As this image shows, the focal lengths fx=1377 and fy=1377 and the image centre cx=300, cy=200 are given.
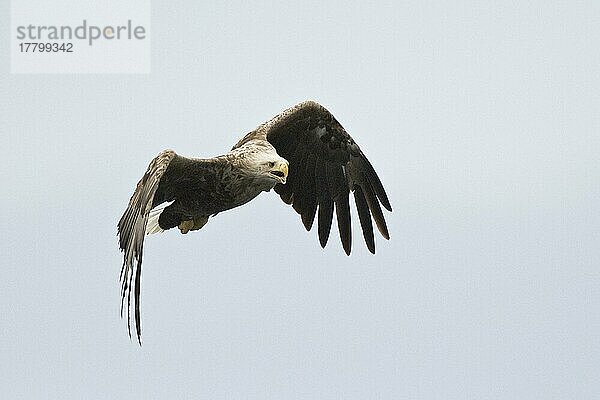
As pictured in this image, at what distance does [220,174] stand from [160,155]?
687mm

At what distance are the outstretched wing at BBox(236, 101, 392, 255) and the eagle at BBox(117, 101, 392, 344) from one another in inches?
0.4

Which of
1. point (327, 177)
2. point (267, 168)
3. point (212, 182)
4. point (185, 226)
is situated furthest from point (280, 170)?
point (327, 177)

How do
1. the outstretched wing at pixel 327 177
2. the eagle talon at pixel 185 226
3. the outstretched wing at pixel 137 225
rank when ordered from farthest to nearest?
the outstretched wing at pixel 327 177, the eagle talon at pixel 185 226, the outstretched wing at pixel 137 225

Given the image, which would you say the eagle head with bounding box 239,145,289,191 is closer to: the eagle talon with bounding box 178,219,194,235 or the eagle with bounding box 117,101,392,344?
the eagle with bounding box 117,101,392,344

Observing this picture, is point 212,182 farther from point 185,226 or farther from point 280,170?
point 185,226

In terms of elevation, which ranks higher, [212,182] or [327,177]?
[327,177]

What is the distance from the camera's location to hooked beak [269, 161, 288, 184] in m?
12.5

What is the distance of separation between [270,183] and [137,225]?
1675mm

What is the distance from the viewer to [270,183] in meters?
12.7

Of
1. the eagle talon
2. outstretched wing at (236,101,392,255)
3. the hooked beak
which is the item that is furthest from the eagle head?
outstretched wing at (236,101,392,255)

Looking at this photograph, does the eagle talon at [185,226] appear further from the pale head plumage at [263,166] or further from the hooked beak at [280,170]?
the hooked beak at [280,170]

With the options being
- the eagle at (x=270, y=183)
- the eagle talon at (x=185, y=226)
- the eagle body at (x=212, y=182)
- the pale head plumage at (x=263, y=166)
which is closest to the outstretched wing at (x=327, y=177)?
the eagle at (x=270, y=183)

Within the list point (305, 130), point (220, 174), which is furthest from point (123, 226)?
point (305, 130)

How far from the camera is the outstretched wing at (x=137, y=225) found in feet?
36.5
